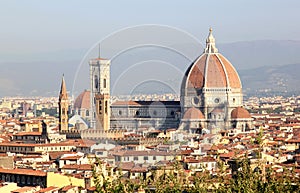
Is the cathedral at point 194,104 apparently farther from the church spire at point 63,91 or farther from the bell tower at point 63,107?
the church spire at point 63,91

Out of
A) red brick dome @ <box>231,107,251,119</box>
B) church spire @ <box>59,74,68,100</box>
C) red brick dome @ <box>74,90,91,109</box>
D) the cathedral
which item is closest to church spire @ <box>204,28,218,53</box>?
the cathedral

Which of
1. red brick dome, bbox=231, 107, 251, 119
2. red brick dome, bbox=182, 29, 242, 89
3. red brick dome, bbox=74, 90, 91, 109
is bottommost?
red brick dome, bbox=231, 107, 251, 119

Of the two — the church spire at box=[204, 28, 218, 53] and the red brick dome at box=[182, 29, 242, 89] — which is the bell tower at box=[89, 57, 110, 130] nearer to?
the red brick dome at box=[182, 29, 242, 89]

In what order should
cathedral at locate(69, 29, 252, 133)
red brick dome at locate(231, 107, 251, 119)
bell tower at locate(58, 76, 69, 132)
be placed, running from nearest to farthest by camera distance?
bell tower at locate(58, 76, 69, 132) < cathedral at locate(69, 29, 252, 133) < red brick dome at locate(231, 107, 251, 119)

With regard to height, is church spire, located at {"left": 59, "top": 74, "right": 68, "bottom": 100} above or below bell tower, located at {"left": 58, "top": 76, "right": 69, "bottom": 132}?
above

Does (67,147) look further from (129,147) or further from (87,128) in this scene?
(87,128)

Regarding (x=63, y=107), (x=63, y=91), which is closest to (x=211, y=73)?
(x=63, y=91)
